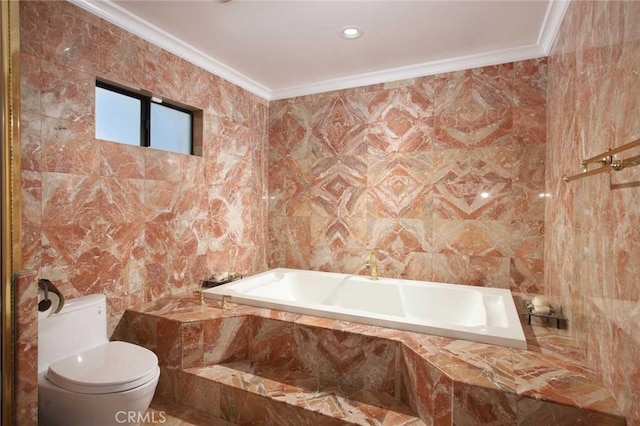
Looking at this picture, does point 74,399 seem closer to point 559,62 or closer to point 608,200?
point 608,200

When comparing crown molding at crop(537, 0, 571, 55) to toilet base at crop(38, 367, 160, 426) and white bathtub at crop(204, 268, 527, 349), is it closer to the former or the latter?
white bathtub at crop(204, 268, 527, 349)

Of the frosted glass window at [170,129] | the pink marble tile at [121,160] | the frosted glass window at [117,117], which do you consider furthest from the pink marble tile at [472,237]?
the frosted glass window at [117,117]

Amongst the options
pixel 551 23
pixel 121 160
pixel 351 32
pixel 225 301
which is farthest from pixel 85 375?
pixel 551 23

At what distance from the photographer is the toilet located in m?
1.63

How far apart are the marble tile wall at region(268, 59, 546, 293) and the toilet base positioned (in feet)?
7.16

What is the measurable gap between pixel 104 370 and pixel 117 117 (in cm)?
169

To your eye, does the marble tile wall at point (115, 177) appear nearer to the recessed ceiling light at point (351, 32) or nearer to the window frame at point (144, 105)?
the window frame at point (144, 105)

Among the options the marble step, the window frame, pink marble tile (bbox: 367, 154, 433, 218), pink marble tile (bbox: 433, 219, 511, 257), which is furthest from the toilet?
pink marble tile (bbox: 433, 219, 511, 257)

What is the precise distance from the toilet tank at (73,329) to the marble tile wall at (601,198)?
263cm

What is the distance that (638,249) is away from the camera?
3.76 ft

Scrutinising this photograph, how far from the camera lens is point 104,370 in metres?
1.74

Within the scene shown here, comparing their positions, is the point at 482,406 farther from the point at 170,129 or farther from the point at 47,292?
the point at 170,129

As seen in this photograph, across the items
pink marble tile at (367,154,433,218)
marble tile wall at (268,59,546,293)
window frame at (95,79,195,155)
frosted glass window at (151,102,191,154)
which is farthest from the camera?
pink marble tile at (367,154,433,218)

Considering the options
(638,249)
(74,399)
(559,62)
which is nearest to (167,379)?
(74,399)
